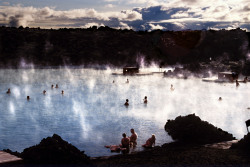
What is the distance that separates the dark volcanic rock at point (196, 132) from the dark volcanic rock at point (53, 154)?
9036 millimetres

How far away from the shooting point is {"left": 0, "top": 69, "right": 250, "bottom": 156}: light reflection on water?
76.1ft

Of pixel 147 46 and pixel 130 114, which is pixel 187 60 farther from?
pixel 130 114

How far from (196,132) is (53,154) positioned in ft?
34.7

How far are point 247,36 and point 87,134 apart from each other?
13834 centimetres

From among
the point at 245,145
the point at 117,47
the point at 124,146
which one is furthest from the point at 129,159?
the point at 117,47

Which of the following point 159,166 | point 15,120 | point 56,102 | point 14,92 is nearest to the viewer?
point 159,166

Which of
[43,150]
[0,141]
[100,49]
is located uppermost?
[100,49]

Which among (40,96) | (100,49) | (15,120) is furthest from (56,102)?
(100,49)

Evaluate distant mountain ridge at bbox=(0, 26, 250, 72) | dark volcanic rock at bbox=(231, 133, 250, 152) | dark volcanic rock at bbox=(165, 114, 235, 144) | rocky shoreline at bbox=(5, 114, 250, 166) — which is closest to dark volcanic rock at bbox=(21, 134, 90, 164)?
rocky shoreline at bbox=(5, 114, 250, 166)

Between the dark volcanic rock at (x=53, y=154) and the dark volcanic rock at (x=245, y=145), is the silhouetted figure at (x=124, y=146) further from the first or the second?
the dark volcanic rock at (x=245, y=145)

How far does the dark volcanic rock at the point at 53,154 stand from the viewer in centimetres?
1259

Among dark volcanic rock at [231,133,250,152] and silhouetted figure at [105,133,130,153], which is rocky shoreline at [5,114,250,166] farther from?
silhouetted figure at [105,133,130,153]

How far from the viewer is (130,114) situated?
32.9 meters

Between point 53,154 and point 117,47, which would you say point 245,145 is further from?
point 117,47
